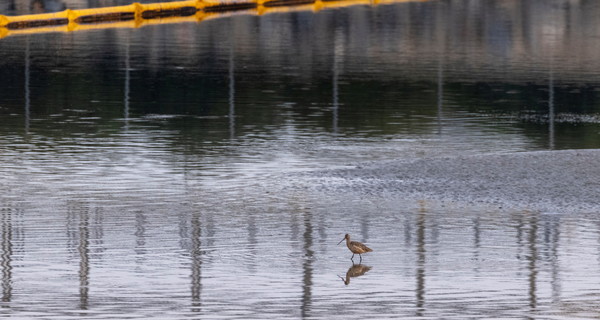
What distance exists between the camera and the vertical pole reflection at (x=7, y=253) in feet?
36.8

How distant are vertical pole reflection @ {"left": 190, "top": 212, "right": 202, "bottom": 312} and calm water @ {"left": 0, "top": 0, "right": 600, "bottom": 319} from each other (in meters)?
0.04

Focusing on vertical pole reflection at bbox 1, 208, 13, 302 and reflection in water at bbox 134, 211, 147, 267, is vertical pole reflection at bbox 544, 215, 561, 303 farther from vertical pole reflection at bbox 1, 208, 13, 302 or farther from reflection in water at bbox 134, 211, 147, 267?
vertical pole reflection at bbox 1, 208, 13, 302

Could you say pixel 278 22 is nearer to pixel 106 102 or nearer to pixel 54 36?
pixel 54 36

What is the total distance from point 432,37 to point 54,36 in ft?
32.3

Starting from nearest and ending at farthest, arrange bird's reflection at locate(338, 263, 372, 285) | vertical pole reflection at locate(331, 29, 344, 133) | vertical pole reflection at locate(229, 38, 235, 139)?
bird's reflection at locate(338, 263, 372, 285), vertical pole reflection at locate(229, 38, 235, 139), vertical pole reflection at locate(331, 29, 344, 133)

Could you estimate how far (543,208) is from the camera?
15.2m

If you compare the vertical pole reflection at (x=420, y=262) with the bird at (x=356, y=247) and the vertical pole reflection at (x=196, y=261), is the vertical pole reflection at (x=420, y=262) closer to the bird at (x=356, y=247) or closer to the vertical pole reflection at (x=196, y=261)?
the bird at (x=356, y=247)

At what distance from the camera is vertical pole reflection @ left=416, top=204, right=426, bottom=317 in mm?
10945

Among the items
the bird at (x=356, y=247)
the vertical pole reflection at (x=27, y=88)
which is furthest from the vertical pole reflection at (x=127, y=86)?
the bird at (x=356, y=247)

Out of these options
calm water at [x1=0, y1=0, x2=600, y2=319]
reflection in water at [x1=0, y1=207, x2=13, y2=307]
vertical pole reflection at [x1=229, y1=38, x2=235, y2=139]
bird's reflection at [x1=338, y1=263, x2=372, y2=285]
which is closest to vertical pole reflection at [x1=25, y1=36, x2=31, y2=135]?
calm water at [x1=0, y1=0, x2=600, y2=319]

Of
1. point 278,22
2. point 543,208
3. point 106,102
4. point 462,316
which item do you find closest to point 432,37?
point 278,22

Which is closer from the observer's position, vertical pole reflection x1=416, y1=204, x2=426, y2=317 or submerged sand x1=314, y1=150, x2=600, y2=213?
vertical pole reflection x1=416, y1=204, x2=426, y2=317

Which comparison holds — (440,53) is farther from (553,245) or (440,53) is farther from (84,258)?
(84,258)

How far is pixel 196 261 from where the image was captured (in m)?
12.5
